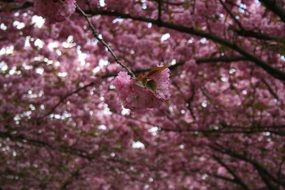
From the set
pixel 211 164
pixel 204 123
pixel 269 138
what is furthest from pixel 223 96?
pixel 211 164

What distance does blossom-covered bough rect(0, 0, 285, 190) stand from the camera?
21.9ft

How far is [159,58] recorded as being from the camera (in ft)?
29.6

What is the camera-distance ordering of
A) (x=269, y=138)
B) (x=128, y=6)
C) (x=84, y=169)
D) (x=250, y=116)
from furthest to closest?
1. (x=84, y=169)
2. (x=269, y=138)
3. (x=250, y=116)
4. (x=128, y=6)

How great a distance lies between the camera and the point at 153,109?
25.4 feet

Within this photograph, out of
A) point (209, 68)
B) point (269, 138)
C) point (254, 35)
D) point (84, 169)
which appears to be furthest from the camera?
point (84, 169)

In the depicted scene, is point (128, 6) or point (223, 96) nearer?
point (128, 6)

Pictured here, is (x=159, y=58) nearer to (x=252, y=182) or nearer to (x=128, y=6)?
(x=128, y=6)

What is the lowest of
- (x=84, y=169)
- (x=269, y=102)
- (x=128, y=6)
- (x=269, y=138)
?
(x=84, y=169)

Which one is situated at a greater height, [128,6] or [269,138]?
[128,6]

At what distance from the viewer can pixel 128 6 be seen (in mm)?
6270

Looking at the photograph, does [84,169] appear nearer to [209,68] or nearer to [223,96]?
[223,96]

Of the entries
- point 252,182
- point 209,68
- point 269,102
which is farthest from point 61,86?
point 252,182

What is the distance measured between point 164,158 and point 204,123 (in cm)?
350

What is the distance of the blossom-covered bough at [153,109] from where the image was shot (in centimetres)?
669
